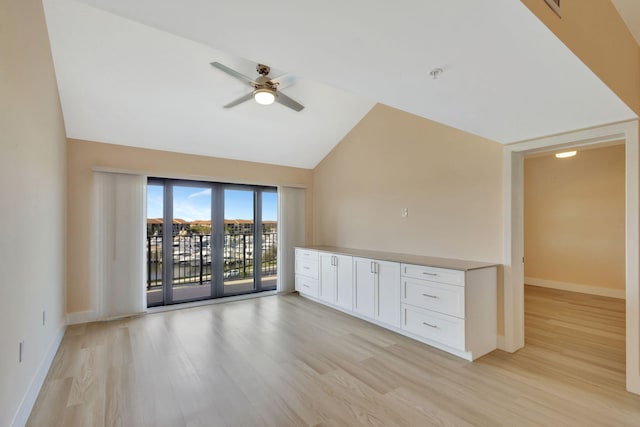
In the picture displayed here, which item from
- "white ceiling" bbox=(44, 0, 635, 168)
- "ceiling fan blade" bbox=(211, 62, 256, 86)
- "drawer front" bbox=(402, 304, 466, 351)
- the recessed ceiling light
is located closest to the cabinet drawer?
"drawer front" bbox=(402, 304, 466, 351)

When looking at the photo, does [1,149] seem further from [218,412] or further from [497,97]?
[497,97]

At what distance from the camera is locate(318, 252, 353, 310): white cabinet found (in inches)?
160

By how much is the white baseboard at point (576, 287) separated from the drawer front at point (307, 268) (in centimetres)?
449

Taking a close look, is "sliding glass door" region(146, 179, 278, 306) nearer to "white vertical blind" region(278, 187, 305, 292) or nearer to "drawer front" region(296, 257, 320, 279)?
"white vertical blind" region(278, 187, 305, 292)

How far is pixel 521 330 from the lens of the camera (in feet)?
9.98

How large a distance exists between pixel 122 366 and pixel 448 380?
2.87m

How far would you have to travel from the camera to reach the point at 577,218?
5.29 m

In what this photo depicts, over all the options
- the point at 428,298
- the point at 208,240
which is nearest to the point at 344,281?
the point at 428,298

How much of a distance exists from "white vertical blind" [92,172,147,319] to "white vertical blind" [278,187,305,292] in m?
2.17

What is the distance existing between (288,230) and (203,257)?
5.06 ft

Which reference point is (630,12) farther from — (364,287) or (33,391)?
(33,391)

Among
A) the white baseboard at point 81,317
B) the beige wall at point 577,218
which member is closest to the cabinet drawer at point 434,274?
the white baseboard at point 81,317

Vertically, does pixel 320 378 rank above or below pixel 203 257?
below

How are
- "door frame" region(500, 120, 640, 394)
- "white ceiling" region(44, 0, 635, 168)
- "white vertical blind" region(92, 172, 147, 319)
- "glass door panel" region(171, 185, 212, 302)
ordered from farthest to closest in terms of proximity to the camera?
"glass door panel" region(171, 185, 212, 302)
"white vertical blind" region(92, 172, 147, 319)
"door frame" region(500, 120, 640, 394)
"white ceiling" region(44, 0, 635, 168)
